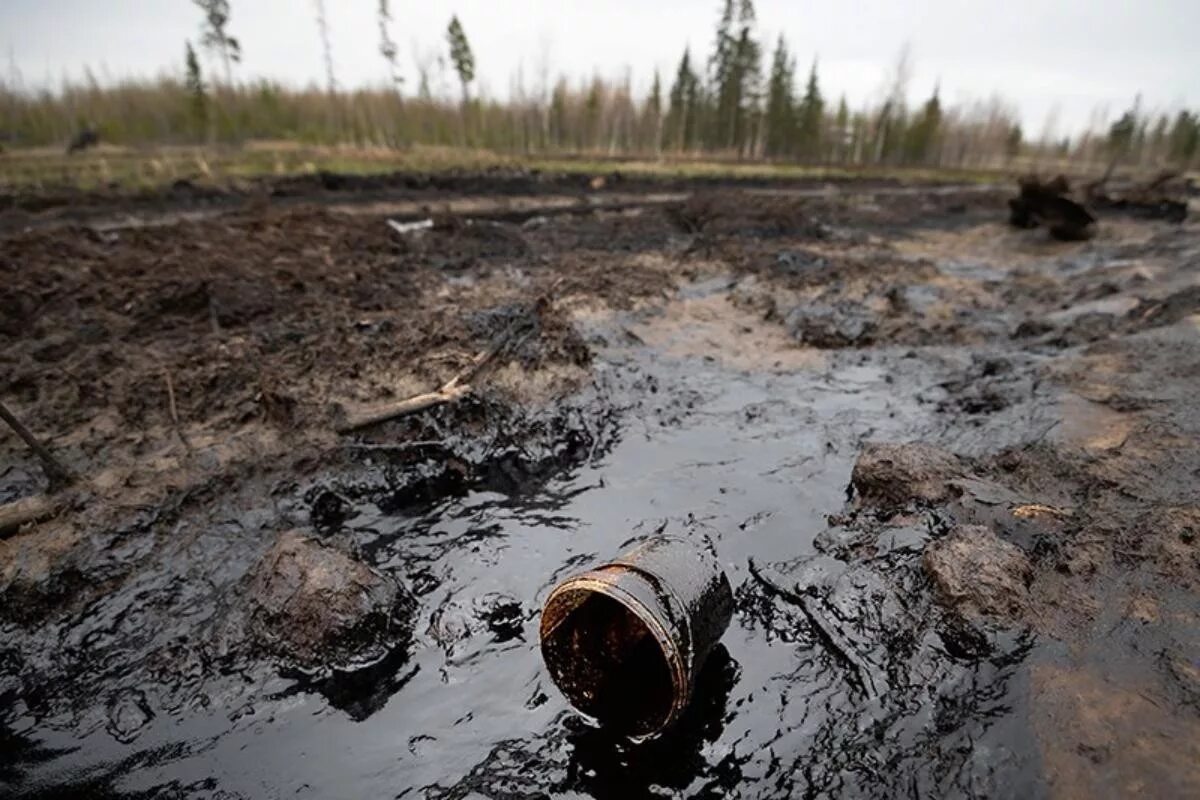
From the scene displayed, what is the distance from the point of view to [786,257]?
47.5ft

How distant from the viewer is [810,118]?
169ft

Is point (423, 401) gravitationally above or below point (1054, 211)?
below

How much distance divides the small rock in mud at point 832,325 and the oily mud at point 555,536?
8 centimetres

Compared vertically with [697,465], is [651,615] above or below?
above

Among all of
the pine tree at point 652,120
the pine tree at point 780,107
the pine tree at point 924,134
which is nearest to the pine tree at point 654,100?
the pine tree at point 652,120

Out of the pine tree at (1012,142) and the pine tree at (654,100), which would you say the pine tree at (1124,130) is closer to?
the pine tree at (1012,142)

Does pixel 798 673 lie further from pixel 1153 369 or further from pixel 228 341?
pixel 228 341

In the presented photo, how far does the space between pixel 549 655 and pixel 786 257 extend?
1273 centimetres

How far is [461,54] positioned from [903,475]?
161 feet

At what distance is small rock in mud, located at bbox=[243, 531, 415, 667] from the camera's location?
3941 millimetres

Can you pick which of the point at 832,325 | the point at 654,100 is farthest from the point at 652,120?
the point at 832,325

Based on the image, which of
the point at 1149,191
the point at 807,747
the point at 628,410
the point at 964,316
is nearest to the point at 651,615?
the point at 807,747

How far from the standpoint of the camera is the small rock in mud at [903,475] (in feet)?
16.8

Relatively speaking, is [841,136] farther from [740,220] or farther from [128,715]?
[128,715]
